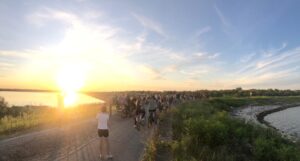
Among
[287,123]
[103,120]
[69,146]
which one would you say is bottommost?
[287,123]

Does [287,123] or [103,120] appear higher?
[103,120]

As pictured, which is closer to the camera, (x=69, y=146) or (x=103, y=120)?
(x=103, y=120)

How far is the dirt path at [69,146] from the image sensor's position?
15345 millimetres

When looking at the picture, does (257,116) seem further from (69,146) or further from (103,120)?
(103,120)

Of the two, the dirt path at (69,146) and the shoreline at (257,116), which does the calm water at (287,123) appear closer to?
the shoreline at (257,116)

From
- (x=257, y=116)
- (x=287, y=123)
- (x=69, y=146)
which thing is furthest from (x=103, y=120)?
(x=257, y=116)

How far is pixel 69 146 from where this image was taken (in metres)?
17.6

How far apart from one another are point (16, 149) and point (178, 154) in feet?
23.1

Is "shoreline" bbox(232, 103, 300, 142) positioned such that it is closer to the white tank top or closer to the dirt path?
the dirt path

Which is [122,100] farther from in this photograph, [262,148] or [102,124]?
[102,124]

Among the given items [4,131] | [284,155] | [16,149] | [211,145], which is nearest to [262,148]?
[284,155]

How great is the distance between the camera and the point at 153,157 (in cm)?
1448

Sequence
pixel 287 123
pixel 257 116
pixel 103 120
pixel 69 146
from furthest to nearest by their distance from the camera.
Result: pixel 257 116, pixel 287 123, pixel 69 146, pixel 103 120

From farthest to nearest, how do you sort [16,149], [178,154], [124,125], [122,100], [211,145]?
1. [122,100]
2. [124,125]
3. [211,145]
4. [16,149]
5. [178,154]
